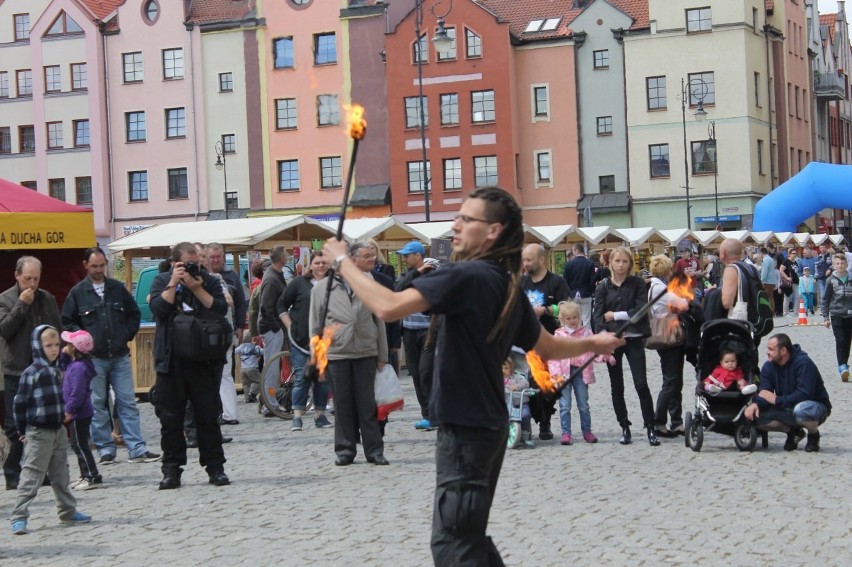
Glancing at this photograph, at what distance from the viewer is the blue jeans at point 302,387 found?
14.5m

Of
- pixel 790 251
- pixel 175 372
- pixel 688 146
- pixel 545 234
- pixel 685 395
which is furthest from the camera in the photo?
pixel 688 146

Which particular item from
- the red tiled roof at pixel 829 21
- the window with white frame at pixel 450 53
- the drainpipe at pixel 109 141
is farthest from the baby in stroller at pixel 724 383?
the red tiled roof at pixel 829 21

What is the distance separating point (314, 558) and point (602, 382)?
12.0 m

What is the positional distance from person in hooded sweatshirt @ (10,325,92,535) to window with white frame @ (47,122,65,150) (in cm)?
5645

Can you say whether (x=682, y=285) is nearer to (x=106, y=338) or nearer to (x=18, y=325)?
(x=18, y=325)

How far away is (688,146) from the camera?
59094 millimetres

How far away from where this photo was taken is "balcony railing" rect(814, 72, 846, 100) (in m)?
73.4

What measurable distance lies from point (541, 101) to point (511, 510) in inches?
2051

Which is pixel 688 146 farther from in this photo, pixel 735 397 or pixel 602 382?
pixel 735 397

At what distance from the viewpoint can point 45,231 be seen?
13.6m

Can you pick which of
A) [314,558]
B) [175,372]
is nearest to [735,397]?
[175,372]

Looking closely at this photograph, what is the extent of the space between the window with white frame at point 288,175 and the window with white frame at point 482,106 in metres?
7.89

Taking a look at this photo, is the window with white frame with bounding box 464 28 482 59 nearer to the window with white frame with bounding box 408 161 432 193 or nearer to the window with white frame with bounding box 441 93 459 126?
the window with white frame with bounding box 441 93 459 126

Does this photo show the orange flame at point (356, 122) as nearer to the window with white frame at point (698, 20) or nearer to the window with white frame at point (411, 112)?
the window with white frame at point (411, 112)
